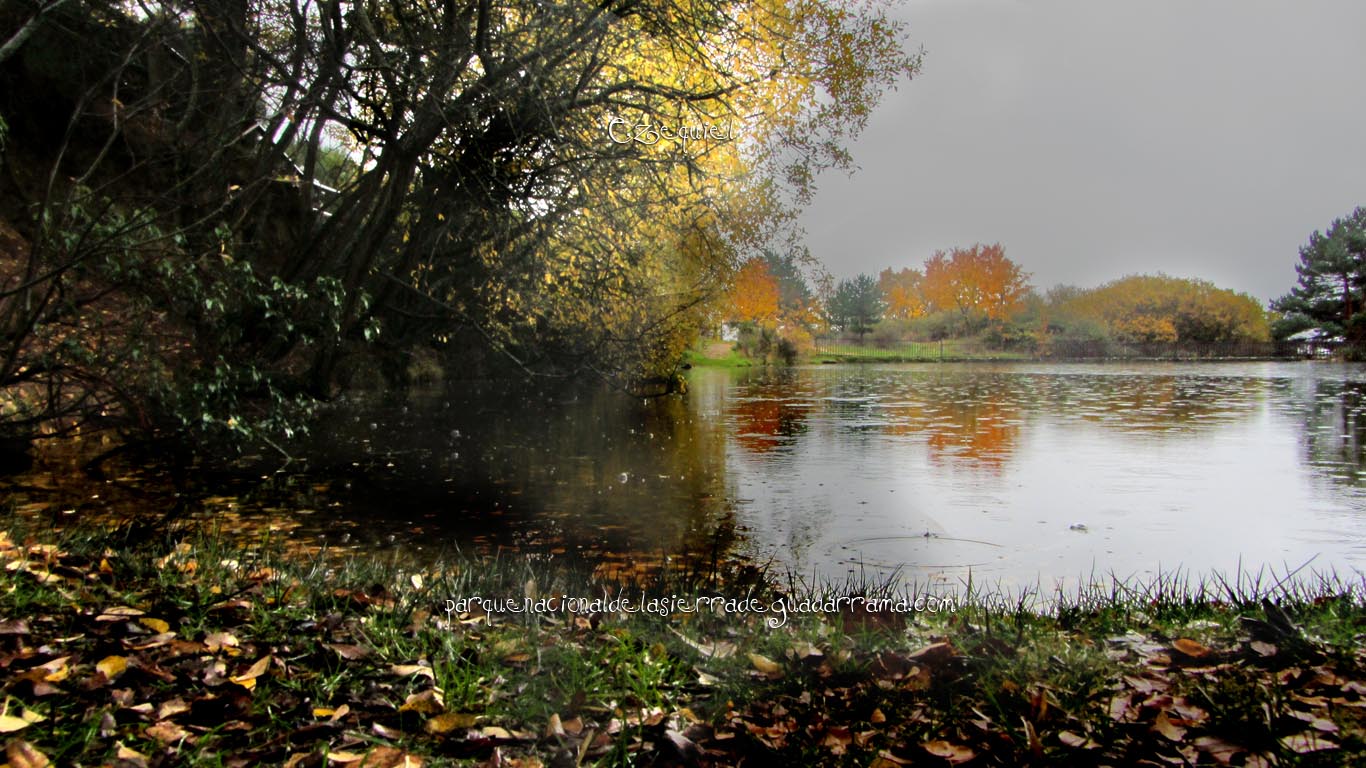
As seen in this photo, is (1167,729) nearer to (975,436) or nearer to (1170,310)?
(975,436)

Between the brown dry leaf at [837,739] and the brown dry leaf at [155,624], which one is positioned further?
the brown dry leaf at [155,624]

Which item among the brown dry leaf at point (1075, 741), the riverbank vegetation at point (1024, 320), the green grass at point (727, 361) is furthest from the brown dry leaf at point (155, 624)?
the green grass at point (727, 361)

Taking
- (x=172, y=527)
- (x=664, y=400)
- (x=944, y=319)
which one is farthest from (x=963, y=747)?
(x=944, y=319)

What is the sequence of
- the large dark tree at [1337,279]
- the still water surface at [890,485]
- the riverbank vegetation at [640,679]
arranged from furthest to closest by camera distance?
the large dark tree at [1337,279] < the still water surface at [890,485] < the riverbank vegetation at [640,679]

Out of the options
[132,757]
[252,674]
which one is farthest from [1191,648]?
[132,757]

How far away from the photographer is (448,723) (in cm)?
221

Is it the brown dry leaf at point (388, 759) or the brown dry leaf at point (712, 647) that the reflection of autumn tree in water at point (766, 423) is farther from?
the brown dry leaf at point (388, 759)

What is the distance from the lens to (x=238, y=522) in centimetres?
573

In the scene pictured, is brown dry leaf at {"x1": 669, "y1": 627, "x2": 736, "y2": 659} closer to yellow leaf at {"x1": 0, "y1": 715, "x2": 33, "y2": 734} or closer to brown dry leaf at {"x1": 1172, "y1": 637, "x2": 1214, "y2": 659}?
brown dry leaf at {"x1": 1172, "y1": 637, "x2": 1214, "y2": 659}

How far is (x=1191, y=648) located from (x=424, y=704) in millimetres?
2608

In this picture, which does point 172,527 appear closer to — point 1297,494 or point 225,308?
point 225,308

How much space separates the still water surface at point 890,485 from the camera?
5.20 m

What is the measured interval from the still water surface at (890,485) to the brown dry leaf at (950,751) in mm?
2459

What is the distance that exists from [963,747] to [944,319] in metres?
36.7
